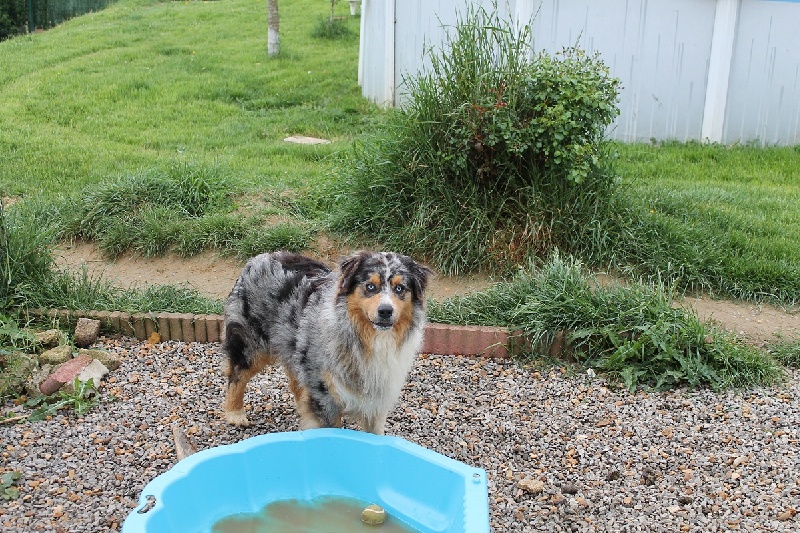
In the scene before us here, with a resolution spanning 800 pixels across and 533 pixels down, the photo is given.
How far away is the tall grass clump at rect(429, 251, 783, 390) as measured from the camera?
5023mm

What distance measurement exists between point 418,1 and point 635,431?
8155 mm

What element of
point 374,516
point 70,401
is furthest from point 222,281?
point 374,516

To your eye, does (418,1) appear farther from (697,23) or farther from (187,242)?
(187,242)

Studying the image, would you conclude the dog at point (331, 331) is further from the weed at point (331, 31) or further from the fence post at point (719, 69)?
the weed at point (331, 31)

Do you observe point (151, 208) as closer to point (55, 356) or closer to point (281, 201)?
point (281, 201)

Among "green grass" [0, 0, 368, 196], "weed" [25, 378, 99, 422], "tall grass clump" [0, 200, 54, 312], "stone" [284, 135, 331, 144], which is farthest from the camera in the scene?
"stone" [284, 135, 331, 144]

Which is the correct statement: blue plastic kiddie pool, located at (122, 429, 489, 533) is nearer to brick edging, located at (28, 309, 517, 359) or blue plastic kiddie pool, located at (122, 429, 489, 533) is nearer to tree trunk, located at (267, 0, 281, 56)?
brick edging, located at (28, 309, 517, 359)

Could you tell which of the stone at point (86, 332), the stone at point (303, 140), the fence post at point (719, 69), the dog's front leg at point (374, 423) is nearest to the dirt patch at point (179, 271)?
the stone at point (86, 332)

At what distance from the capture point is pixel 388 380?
12.7ft

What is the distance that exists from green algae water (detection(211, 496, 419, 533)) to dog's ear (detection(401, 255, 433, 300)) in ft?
3.28

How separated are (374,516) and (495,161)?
11.6 ft

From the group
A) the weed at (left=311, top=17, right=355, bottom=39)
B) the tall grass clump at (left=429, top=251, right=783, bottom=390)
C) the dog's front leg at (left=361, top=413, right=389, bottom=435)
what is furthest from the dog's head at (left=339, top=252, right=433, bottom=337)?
the weed at (left=311, top=17, right=355, bottom=39)

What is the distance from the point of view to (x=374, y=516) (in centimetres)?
359

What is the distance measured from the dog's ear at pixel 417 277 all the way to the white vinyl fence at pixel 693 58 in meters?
6.50
